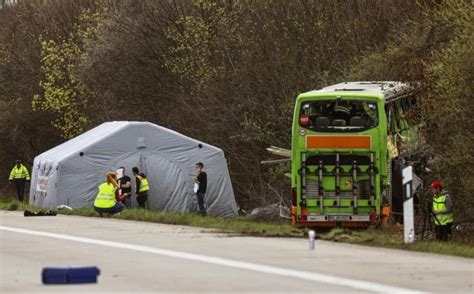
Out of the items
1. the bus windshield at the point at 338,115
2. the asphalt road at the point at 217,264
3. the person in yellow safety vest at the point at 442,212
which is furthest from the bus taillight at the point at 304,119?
the asphalt road at the point at 217,264

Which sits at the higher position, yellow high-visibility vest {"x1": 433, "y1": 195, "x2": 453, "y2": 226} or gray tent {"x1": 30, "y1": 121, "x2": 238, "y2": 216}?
gray tent {"x1": 30, "y1": 121, "x2": 238, "y2": 216}

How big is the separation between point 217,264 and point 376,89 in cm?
1585

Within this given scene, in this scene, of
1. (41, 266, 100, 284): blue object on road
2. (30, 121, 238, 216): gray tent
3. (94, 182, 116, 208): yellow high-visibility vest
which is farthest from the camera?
(30, 121, 238, 216): gray tent

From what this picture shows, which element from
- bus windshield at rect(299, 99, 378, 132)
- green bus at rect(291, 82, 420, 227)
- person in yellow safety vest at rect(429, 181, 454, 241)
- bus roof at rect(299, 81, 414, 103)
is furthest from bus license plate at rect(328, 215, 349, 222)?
bus roof at rect(299, 81, 414, 103)

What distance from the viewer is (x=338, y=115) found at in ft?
96.8

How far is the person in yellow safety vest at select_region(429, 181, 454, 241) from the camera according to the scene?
84.9 feet

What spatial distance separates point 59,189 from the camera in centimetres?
3791

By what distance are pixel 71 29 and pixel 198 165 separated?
27.5 metres

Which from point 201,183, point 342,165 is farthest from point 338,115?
point 201,183

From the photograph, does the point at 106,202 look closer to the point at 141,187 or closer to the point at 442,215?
the point at 141,187

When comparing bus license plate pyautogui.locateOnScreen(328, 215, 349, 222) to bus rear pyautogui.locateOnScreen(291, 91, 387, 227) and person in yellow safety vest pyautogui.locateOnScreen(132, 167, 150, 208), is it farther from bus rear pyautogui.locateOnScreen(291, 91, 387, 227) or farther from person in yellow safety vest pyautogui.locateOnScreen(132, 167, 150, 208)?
person in yellow safety vest pyautogui.locateOnScreen(132, 167, 150, 208)

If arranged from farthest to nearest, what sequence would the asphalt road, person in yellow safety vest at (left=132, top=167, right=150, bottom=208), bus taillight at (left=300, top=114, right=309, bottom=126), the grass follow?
person in yellow safety vest at (left=132, top=167, right=150, bottom=208), bus taillight at (left=300, top=114, right=309, bottom=126), the grass, the asphalt road

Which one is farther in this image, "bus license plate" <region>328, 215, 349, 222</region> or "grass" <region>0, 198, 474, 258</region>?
"bus license plate" <region>328, 215, 349, 222</region>

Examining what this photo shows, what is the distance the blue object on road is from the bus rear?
51.4 ft
